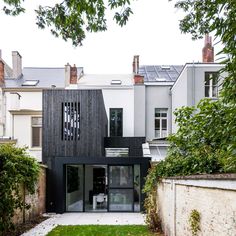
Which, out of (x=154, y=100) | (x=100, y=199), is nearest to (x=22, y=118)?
(x=154, y=100)

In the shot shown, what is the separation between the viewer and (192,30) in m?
7.30

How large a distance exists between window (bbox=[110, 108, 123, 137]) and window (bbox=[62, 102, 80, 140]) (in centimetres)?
872

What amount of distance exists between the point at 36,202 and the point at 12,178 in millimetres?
5349

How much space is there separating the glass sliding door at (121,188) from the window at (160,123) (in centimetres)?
951

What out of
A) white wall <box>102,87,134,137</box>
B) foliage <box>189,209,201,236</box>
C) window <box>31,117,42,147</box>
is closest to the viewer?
foliage <box>189,209,201,236</box>

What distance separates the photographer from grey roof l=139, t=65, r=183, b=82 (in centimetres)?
3123

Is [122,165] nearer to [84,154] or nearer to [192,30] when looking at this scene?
[84,154]

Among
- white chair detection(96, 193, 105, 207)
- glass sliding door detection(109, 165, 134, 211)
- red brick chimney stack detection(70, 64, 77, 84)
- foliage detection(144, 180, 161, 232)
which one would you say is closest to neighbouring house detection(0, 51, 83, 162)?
red brick chimney stack detection(70, 64, 77, 84)

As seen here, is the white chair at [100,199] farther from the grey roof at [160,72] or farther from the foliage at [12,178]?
the grey roof at [160,72]

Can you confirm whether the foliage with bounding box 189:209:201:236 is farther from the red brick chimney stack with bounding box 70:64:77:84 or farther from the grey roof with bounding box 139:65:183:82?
the red brick chimney stack with bounding box 70:64:77:84

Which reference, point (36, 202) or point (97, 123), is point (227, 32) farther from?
point (97, 123)

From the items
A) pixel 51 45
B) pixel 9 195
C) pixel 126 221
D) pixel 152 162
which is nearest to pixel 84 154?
pixel 152 162

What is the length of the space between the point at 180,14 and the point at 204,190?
3213 millimetres

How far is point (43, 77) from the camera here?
1305 inches
